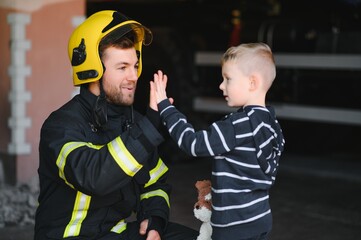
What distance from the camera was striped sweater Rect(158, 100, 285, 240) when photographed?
2.84 metres

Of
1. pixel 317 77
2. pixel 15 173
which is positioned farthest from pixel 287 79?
Result: pixel 15 173

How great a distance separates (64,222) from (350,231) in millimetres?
2829

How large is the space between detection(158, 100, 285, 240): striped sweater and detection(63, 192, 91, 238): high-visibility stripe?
0.46 meters

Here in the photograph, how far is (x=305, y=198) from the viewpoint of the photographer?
6367 mm

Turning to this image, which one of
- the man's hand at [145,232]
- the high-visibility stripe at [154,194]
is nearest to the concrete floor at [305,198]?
the high-visibility stripe at [154,194]

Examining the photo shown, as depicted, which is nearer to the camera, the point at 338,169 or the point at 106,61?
the point at 106,61

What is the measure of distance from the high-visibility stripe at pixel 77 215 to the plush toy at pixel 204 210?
0.47 metres

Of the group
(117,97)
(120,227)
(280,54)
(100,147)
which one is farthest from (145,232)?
(280,54)

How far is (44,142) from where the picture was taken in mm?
2932

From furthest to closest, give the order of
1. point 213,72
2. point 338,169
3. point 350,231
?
1. point 213,72
2. point 338,169
3. point 350,231

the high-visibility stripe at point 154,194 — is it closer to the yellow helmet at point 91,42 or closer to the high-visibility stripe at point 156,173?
the high-visibility stripe at point 156,173

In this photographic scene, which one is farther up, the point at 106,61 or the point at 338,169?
the point at 106,61

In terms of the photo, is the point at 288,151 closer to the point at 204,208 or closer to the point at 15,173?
the point at 15,173

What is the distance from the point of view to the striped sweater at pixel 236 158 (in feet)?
9.30
